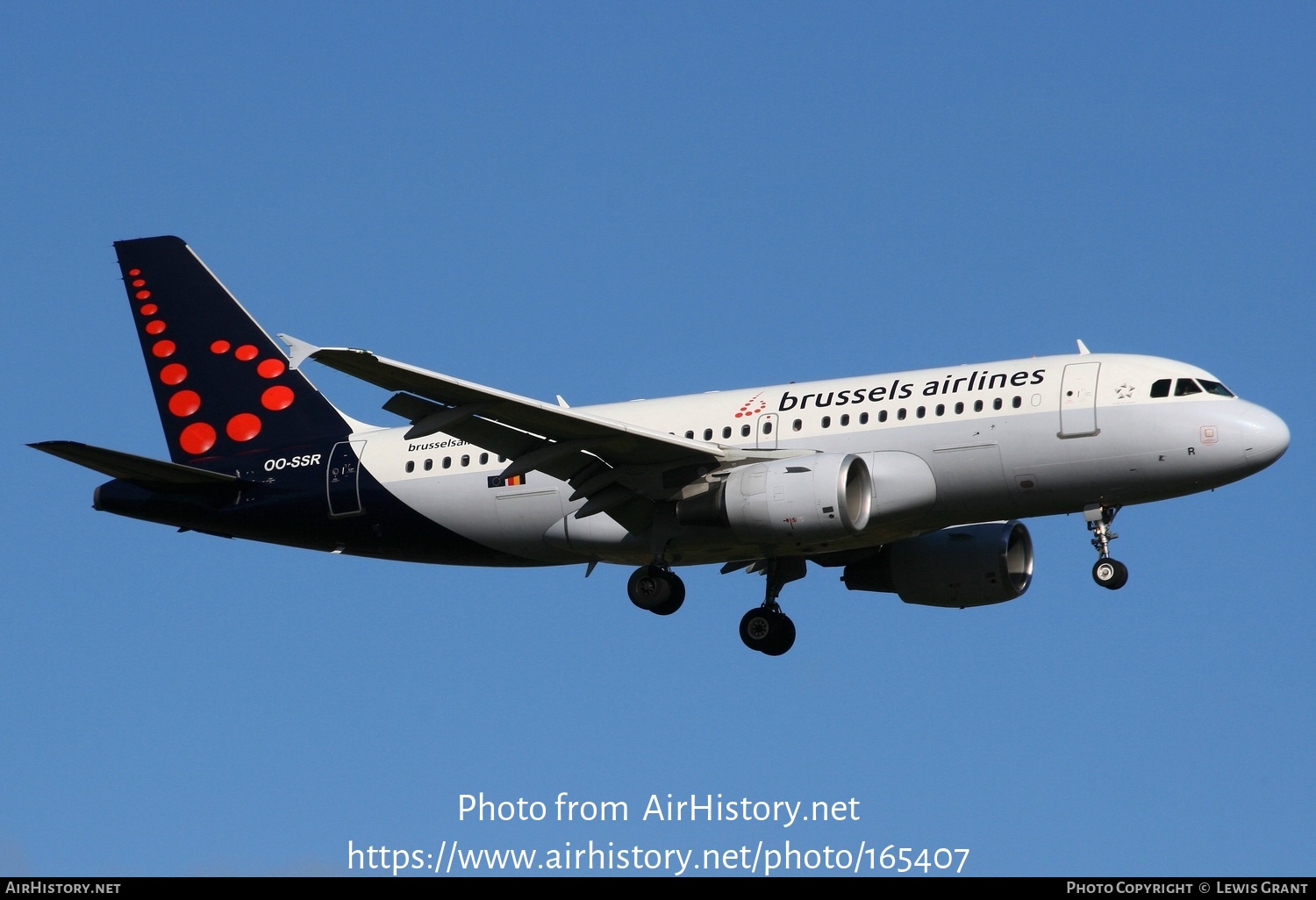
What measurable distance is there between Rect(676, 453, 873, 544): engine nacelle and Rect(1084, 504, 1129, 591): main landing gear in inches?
164

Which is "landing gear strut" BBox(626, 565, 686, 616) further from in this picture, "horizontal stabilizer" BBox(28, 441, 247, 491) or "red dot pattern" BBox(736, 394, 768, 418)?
"horizontal stabilizer" BBox(28, 441, 247, 491)

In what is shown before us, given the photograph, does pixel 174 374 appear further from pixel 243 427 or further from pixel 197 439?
pixel 243 427

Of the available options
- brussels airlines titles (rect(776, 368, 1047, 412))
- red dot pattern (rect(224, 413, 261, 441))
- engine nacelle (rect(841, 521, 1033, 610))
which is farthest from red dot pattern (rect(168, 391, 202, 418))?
engine nacelle (rect(841, 521, 1033, 610))

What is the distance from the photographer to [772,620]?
38.8m

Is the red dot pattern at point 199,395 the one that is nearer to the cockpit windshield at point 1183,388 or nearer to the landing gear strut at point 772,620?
the landing gear strut at point 772,620

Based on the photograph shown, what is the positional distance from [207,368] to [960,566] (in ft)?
55.6

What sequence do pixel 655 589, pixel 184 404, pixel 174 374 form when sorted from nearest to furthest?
pixel 655 589 → pixel 184 404 → pixel 174 374

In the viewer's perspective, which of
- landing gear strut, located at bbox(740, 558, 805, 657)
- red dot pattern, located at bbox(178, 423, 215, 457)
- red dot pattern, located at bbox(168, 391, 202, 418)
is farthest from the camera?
red dot pattern, located at bbox(168, 391, 202, 418)

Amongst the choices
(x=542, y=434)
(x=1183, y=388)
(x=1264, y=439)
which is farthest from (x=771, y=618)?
(x=1264, y=439)

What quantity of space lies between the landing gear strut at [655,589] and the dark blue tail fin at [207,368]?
7780 mm

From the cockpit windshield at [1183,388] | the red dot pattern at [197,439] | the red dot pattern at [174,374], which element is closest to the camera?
the cockpit windshield at [1183,388]

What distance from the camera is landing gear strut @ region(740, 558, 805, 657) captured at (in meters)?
38.7

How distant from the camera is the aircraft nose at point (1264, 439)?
34125mm

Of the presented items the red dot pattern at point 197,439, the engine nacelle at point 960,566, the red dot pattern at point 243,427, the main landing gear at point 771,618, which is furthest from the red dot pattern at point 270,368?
the engine nacelle at point 960,566
